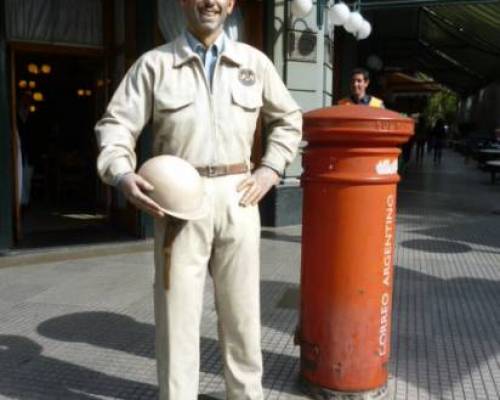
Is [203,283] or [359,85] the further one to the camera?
[359,85]

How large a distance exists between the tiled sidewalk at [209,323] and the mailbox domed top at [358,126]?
1.36 meters

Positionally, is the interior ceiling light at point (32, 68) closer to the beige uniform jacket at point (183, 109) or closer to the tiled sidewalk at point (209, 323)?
the tiled sidewalk at point (209, 323)

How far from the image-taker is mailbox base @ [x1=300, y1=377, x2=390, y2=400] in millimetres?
3094

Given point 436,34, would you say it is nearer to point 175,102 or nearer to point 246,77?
point 246,77

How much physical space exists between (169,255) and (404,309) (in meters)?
2.73

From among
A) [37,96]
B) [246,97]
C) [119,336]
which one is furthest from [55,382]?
[37,96]

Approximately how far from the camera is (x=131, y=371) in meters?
3.52

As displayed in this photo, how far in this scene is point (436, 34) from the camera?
1666 centimetres

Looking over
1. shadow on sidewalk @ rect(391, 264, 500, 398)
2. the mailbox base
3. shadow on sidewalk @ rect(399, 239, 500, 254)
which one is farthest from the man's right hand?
shadow on sidewalk @ rect(399, 239, 500, 254)

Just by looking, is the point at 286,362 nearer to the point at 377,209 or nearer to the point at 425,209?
the point at 377,209

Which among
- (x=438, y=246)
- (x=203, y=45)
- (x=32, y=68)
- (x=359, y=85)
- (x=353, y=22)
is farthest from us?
(x=32, y=68)

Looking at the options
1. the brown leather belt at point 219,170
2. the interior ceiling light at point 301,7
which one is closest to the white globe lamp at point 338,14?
the interior ceiling light at point 301,7

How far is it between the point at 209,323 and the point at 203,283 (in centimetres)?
176

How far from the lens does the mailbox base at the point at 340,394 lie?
309 cm
